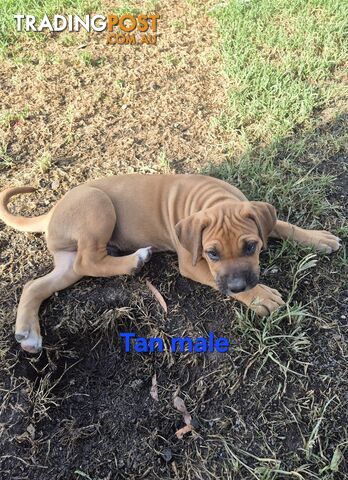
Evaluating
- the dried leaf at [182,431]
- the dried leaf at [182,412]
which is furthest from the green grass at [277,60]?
the dried leaf at [182,431]

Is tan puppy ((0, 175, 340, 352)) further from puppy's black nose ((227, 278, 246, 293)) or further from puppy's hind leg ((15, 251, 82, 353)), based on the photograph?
puppy's black nose ((227, 278, 246, 293))

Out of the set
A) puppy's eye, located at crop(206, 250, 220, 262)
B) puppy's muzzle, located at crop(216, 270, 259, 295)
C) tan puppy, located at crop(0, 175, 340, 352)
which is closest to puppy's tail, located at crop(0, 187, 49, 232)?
tan puppy, located at crop(0, 175, 340, 352)

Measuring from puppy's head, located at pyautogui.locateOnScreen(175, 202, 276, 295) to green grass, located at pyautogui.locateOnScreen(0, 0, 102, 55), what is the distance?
4410 mm

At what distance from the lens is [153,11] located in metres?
6.41

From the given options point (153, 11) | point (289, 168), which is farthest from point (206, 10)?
point (289, 168)

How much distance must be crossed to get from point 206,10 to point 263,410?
5430 mm

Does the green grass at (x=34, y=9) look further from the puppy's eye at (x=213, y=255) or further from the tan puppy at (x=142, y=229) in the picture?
the puppy's eye at (x=213, y=255)

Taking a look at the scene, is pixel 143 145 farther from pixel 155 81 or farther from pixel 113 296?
pixel 113 296

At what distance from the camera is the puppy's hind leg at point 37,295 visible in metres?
3.45

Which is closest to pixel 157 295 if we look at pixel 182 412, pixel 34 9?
pixel 182 412

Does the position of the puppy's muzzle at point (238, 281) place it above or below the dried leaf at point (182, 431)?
above

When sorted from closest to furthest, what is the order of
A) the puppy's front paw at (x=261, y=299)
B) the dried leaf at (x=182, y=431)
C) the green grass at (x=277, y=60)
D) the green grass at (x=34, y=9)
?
the dried leaf at (x=182, y=431) < the puppy's front paw at (x=261, y=299) < the green grass at (x=277, y=60) < the green grass at (x=34, y=9)

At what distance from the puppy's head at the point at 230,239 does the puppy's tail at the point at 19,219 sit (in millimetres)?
1407

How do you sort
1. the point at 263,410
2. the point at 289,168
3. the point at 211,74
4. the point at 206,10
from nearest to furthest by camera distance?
1. the point at 263,410
2. the point at 289,168
3. the point at 211,74
4. the point at 206,10
